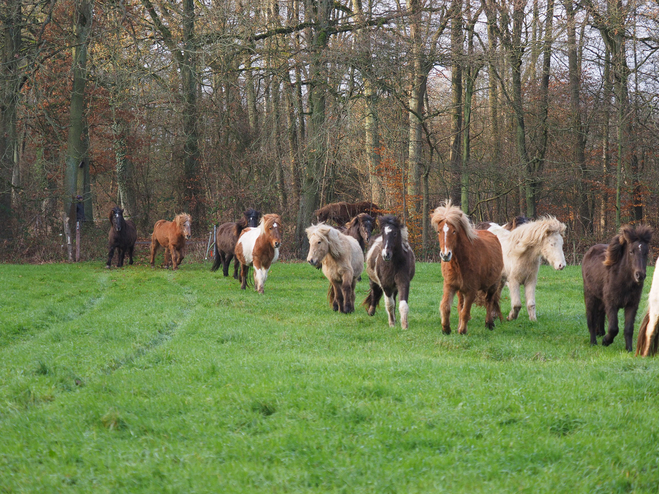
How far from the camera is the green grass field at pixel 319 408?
13.3 feet

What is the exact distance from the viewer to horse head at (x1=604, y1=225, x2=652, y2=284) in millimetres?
8062

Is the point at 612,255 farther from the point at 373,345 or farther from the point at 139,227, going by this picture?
the point at 139,227

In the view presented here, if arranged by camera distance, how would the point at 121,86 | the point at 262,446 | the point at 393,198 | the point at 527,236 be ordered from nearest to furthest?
the point at 262,446 → the point at 527,236 → the point at 121,86 → the point at 393,198

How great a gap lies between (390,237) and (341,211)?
1232 centimetres

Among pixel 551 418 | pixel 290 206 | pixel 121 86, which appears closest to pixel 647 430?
pixel 551 418

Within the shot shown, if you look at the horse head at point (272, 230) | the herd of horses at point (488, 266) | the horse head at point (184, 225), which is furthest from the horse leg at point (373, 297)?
the horse head at point (184, 225)

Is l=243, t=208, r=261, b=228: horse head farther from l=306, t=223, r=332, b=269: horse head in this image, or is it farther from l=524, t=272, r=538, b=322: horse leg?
l=524, t=272, r=538, b=322: horse leg

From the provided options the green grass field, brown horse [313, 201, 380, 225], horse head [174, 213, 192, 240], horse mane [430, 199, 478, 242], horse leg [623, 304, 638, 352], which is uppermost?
brown horse [313, 201, 380, 225]

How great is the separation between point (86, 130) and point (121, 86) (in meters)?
8.67

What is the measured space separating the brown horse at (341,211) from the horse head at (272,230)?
698 cm

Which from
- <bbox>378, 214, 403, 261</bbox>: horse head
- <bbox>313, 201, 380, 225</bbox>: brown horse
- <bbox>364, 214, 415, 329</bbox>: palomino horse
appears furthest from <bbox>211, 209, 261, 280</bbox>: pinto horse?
<bbox>378, 214, 403, 261</bbox>: horse head

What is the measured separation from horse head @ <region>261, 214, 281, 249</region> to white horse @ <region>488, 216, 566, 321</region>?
5.08 m

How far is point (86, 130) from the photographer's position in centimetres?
2623

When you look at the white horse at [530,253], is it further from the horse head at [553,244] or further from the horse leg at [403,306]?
the horse leg at [403,306]
